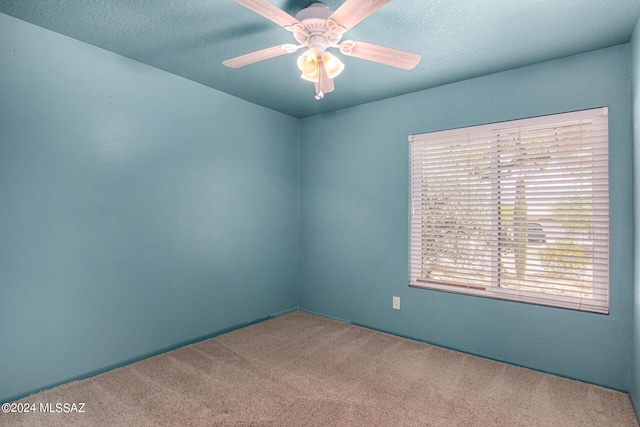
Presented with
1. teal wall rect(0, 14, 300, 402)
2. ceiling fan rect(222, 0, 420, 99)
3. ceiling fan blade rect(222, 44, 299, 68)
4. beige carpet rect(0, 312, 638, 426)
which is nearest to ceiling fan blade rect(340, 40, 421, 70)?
ceiling fan rect(222, 0, 420, 99)

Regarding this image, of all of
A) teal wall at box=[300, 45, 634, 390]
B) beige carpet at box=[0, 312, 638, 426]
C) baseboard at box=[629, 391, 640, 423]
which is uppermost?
teal wall at box=[300, 45, 634, 390]

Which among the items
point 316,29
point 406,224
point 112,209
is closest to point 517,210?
point 406,224

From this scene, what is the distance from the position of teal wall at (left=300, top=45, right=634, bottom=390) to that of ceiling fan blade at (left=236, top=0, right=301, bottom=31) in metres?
1.81

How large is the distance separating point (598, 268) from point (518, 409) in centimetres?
111

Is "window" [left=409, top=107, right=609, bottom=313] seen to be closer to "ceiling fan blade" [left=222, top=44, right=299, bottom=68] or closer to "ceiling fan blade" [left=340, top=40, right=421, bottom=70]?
"ceiling fan blade" [left=340, top=40, right=421, bottom=70]

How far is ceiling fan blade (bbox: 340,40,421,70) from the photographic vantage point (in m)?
1.76

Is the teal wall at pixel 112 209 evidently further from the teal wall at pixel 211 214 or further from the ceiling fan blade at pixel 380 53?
the ceiling fan blade at pixel 380 53

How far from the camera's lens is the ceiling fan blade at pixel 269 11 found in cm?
143

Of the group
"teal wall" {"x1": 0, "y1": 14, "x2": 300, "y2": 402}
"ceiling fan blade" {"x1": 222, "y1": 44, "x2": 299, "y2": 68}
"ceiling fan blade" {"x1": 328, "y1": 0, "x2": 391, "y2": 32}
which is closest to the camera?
"ceiling fan blade" {"x1": 328, "y1": 0, "x2": 391, "y2": 32}

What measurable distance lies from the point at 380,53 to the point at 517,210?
5.44ft

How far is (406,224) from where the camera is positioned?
316 cm

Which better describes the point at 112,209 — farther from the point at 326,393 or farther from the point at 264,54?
the point at 326,393

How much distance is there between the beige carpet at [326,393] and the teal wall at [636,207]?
168 millimetres

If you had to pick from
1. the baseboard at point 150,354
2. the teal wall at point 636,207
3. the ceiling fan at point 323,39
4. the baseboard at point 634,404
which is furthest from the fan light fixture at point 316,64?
the baseboard at point 634,404
